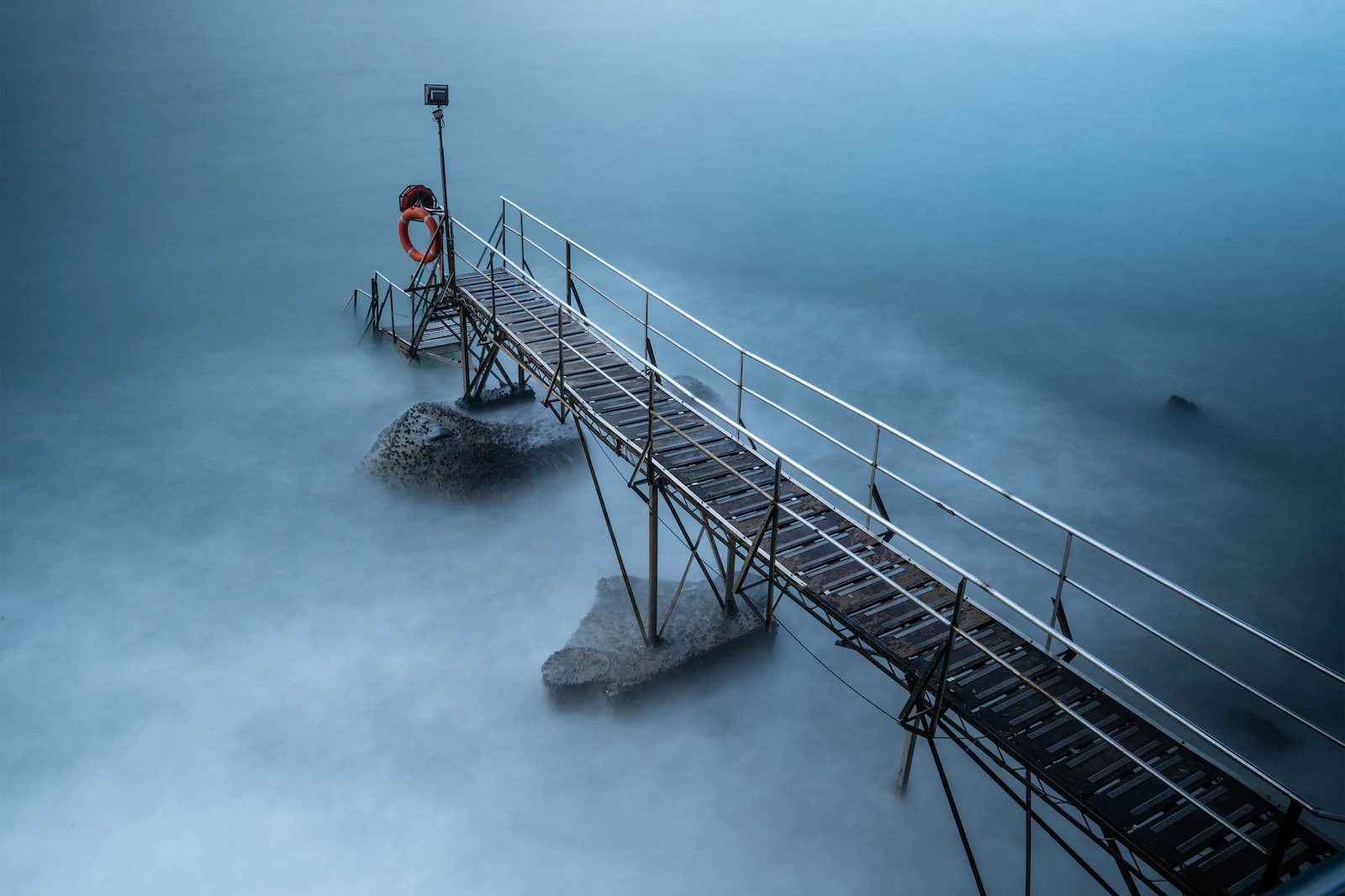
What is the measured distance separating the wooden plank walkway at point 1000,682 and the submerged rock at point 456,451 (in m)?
3.82

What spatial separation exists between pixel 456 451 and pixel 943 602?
8.84m

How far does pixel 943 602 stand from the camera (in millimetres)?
8734

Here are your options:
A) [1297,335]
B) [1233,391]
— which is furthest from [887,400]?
[1297,335]

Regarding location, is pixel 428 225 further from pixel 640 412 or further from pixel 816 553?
pixel 816 553

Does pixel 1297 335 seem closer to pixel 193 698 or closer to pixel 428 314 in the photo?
pixel 428 314

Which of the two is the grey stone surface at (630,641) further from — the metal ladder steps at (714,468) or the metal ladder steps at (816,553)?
the metal ladder steps at (816,553)

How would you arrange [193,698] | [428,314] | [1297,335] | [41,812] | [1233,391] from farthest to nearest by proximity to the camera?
[1297,335] → [1233,391] → [428,314] → [193,698] → [41,812]

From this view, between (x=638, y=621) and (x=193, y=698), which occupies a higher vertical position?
(x=638, y=621)

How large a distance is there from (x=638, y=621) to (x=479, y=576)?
295 centimetres

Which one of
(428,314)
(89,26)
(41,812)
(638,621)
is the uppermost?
(89,26)

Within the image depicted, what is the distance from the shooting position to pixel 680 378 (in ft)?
61.4

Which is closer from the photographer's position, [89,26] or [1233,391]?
[1233,391]

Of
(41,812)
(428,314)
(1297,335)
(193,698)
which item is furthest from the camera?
(1297,335)

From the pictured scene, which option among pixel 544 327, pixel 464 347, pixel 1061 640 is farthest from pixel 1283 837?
pixel 464 347
